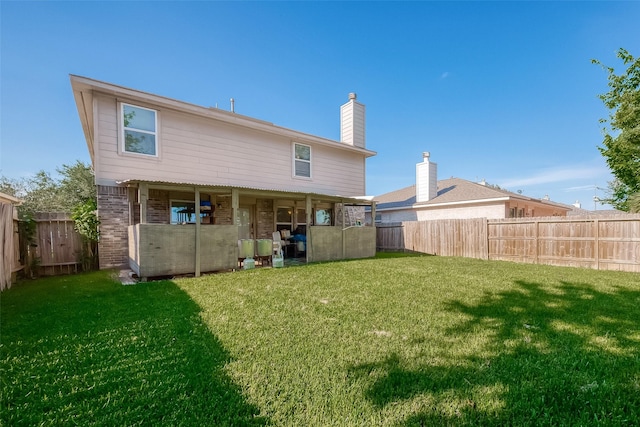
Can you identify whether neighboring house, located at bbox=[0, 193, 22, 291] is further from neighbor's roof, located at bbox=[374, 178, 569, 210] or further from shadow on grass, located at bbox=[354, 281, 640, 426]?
neighbor's roof, located at bbox=[374, 178, 569, 210]

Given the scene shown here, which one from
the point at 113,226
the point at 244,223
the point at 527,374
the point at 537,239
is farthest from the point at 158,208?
the point at 537,239

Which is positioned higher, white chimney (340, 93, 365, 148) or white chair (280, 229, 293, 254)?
white chimney (340, 93, 365, 148)

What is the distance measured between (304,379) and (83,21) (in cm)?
1015

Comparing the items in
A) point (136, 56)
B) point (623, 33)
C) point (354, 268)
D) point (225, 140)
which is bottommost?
point (354, 268)

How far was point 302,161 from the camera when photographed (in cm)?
1177

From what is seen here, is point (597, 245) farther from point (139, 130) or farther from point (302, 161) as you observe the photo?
point (139, 130)

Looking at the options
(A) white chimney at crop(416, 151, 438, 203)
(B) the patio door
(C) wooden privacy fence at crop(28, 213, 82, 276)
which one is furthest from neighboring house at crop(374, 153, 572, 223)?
(C) wooden privacy fence at crop(28, 213, 82, 276)

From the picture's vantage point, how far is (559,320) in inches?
154

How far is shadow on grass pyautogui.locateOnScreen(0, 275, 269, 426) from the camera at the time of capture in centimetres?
200

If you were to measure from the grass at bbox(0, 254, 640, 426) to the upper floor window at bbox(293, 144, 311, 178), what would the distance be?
7.04m

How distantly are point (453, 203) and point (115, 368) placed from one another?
53.9 feet

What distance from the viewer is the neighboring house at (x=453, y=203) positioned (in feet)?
48.6

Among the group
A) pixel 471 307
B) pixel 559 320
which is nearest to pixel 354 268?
pixel 471 307

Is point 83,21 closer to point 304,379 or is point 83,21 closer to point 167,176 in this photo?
point 167,176
